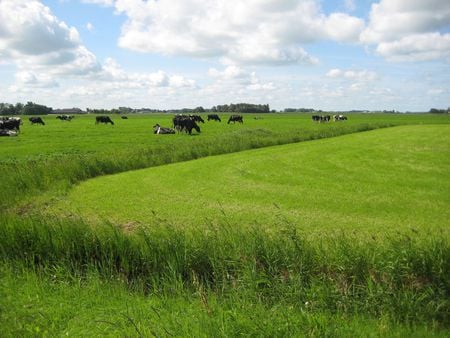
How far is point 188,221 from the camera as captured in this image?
9570 mm

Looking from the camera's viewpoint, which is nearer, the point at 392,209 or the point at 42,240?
the point at 42,240

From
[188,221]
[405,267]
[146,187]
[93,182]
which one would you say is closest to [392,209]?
[405,267]

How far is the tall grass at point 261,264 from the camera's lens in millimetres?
5645

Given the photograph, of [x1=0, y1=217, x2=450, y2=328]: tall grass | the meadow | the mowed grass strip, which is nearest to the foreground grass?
the meadow

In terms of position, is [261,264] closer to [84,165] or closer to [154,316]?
[154,316]

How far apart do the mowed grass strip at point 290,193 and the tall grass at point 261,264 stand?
0.94 m

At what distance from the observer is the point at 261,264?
670cm

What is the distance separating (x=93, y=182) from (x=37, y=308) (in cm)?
957

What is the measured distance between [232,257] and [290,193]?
221 inches

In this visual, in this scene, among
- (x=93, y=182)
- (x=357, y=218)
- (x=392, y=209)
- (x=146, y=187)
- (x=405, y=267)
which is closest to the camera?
(x=405, y=267)

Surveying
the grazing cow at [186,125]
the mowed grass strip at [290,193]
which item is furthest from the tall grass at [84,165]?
the grazing cow at [186,125]

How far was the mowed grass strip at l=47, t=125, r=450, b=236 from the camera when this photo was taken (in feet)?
30.5

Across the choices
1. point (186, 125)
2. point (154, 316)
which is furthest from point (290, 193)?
point (186, 125)

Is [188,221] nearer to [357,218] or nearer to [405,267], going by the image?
[357,218]
